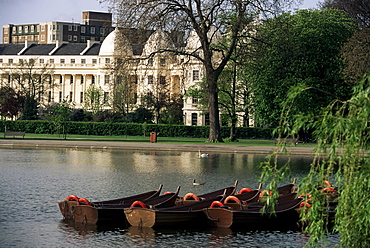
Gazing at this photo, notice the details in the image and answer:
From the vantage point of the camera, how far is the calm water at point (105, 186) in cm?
1778

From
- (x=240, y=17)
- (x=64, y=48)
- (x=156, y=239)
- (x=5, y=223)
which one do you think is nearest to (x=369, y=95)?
(x=156, y=239)

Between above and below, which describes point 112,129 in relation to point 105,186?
above

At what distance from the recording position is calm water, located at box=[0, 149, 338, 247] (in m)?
17.8

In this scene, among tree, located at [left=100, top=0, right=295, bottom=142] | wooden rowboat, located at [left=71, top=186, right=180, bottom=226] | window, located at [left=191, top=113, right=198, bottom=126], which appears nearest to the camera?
wooden rowboat, located at [left=71, top=186, right=180, bottom=226]

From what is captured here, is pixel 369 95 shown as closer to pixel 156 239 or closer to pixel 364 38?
pixel 156 239

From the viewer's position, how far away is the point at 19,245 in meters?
16.7

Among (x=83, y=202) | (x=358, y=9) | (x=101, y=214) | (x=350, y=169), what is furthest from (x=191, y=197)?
(x=358, y=9)

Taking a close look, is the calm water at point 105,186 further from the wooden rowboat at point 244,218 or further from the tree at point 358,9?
the tree at point 358,9

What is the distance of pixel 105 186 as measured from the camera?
1072 inches

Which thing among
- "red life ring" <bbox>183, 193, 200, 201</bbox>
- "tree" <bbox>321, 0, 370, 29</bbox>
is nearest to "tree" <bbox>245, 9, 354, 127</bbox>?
"tree" <bbox>321, 0, 370, 29</bbox>

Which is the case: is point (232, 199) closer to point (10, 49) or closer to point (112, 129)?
point (112, 129)

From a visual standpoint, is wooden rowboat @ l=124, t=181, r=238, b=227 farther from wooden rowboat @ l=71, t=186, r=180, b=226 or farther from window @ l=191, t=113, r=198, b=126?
window @ l=191, t=113, r=198, b=126

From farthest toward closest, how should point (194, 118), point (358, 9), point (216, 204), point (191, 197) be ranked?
point (194, 118)
point (358, 9)
point (191, 197)
point (216, 204)

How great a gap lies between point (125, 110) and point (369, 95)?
7988cm
